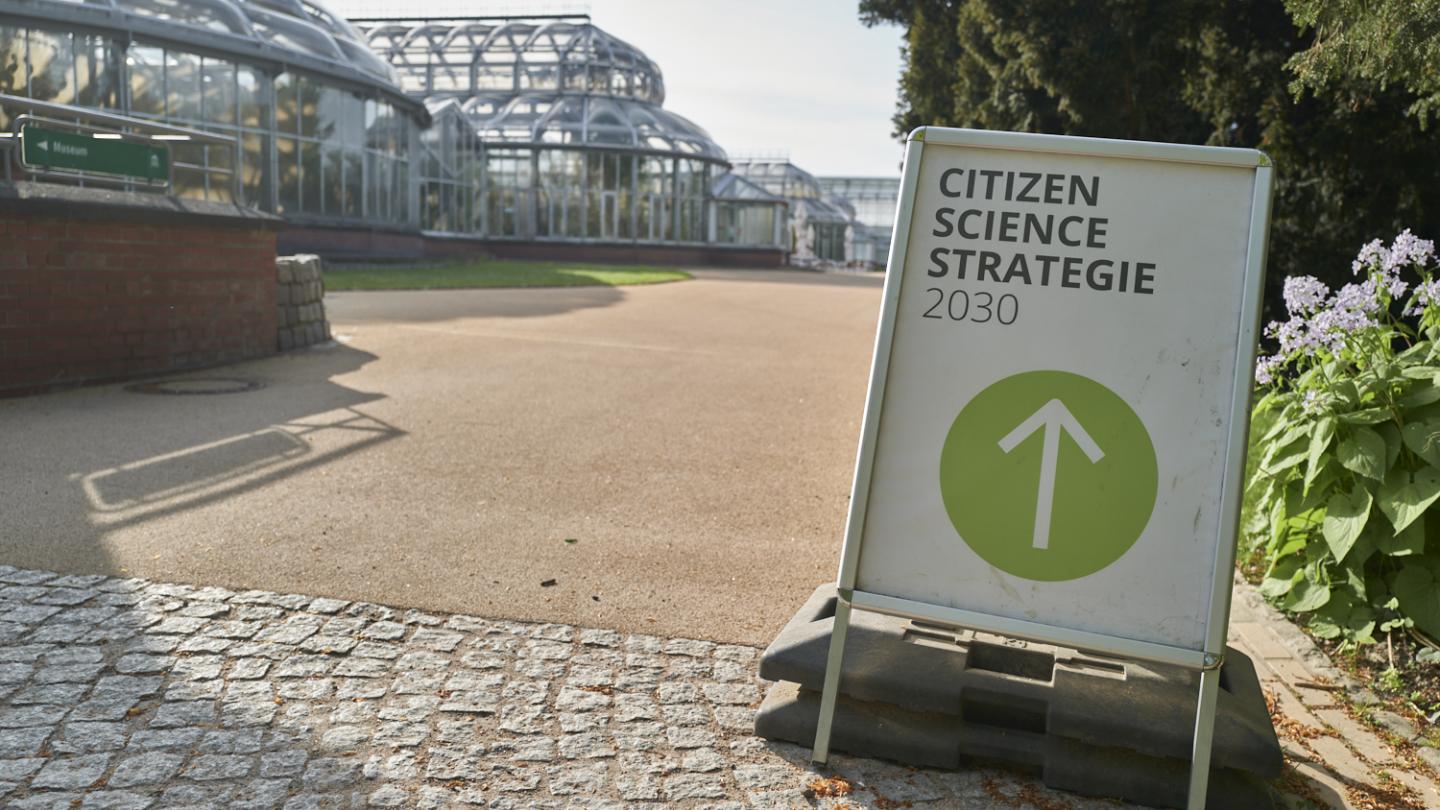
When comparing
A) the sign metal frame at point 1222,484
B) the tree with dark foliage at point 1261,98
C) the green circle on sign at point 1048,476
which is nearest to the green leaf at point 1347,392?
the tree with dark foliage at point 1261,98

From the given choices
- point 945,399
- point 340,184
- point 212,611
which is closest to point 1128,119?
point 945,399

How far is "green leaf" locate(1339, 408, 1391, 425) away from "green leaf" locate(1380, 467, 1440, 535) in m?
0.18

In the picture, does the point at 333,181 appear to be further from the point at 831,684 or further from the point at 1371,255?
the point at 831,684

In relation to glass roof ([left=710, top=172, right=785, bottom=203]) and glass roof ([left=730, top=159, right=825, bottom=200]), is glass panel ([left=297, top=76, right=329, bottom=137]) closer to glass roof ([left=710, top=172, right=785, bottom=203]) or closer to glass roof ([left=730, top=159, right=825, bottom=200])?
glass roof ([left=710, top=172, right=785, bottom=203])

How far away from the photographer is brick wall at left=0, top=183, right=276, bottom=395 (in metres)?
7.66

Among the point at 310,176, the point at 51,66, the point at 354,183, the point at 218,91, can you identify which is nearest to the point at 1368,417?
the point at 51,66

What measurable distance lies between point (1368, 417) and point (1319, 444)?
178mm

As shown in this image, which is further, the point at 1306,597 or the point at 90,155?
the point at 90,155

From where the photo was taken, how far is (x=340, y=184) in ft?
88.2

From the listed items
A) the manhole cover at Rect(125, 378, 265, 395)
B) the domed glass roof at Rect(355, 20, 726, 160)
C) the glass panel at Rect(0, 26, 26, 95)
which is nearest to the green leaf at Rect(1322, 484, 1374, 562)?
the manhole cover at Rect(125, 378, 265, 395)

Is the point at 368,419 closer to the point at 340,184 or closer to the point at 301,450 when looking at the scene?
the point at 301,450

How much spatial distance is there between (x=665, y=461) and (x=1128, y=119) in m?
4.68

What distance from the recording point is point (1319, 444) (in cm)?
392

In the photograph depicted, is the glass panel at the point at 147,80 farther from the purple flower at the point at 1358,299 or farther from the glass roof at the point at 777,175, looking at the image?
the glass roof at the point at 777,175
